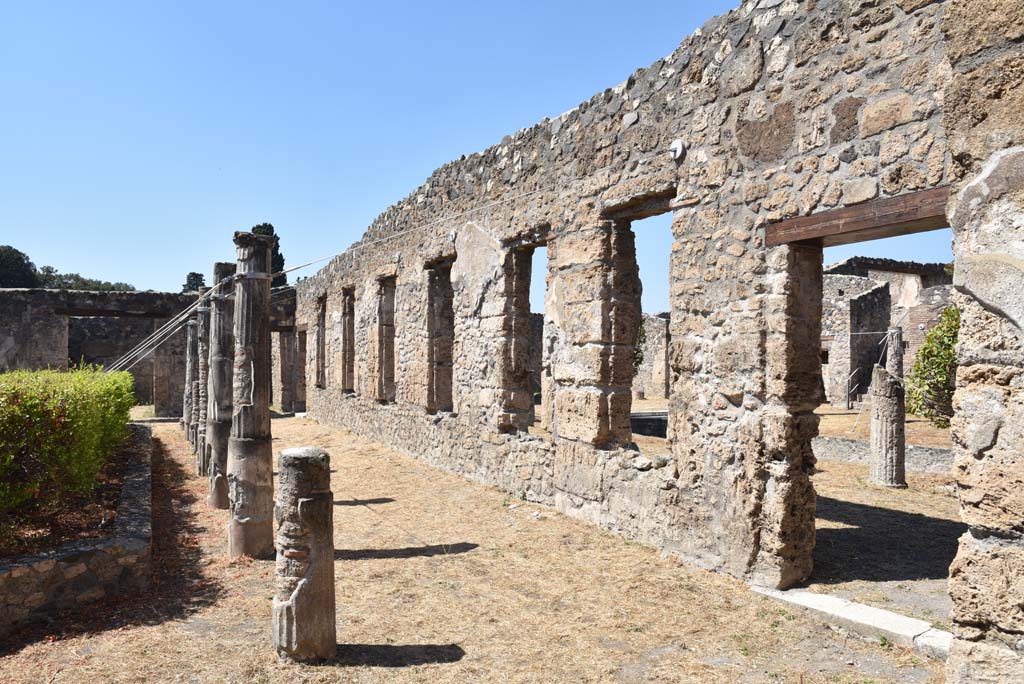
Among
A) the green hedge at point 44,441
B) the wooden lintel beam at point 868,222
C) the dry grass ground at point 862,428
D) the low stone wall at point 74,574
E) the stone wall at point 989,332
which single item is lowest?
the dry grass ground at point 862,428

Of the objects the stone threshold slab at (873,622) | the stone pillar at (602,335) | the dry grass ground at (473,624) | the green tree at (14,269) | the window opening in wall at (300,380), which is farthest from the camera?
the green tree at (14,269)

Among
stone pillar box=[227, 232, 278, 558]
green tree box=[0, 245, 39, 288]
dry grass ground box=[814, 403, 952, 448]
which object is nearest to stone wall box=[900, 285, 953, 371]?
dry grass ground box=[814, 403, 952, 448]

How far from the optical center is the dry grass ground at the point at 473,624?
12.8 ft

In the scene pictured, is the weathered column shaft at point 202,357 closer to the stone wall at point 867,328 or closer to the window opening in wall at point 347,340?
the window opening in wall at point 347,340

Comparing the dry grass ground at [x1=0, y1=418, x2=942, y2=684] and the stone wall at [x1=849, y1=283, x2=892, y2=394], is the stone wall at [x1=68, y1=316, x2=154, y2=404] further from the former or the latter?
the stone wall at [x1=849, y1=283, x2=892, y2=394]

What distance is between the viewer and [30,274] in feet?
139

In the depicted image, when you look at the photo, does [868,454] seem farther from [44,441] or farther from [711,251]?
[44,441]

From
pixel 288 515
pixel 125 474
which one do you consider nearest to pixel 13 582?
pixel 288 515

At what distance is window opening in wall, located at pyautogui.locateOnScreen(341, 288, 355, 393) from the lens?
1541cm

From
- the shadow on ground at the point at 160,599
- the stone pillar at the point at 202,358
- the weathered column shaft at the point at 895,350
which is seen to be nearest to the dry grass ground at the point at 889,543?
the shadow on ground at the point at 160,599

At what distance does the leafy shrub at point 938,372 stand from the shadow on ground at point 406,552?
1058 centimetres

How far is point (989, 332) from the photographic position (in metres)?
1.57

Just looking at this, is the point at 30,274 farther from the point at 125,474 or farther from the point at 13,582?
the point at 13,582

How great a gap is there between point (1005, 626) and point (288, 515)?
3.63m
